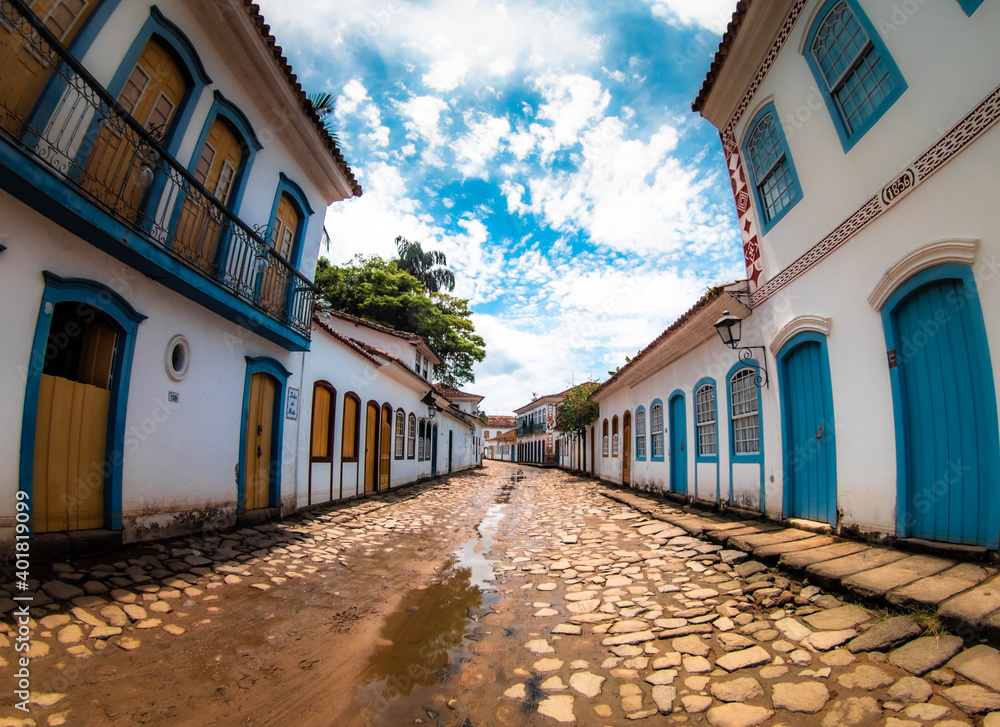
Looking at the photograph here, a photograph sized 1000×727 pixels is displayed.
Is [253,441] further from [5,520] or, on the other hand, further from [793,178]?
[793,178]

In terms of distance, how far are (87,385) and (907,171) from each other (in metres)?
8.33

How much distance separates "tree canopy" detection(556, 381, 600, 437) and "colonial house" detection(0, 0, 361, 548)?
48.4 ft

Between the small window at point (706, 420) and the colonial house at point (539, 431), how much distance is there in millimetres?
28192

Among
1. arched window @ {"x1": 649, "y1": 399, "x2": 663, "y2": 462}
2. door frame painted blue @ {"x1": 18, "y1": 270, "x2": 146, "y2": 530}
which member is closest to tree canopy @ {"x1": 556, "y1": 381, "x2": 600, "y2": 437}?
arched window @ {"x1": 649, "y1": 399, "x2": 663, "y2": 462}

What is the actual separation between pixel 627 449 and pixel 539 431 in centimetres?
3085

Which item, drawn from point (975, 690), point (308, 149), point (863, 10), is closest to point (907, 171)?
point (863, 10)

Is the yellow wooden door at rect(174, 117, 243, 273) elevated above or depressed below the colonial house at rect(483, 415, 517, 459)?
above

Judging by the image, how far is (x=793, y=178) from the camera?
20.3 ft

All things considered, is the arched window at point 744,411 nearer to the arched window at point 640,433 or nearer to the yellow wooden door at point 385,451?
the arched window at point 640,433

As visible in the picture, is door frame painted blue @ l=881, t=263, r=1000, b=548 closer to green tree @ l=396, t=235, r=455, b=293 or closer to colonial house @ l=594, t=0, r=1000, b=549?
colonial house @ l=594, t=0, r=1000, b=549

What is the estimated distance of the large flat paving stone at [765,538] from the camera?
197 inches

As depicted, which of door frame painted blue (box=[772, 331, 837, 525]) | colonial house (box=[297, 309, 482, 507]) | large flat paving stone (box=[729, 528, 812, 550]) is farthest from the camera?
colonial house (box=[297, 309, 482, 507])

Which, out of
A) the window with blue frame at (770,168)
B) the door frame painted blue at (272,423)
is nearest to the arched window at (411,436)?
the door frame painted blue at (272,423)

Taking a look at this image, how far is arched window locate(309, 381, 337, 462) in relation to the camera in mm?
9156
